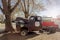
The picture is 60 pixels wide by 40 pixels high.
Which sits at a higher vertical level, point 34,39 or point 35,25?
point 35,25

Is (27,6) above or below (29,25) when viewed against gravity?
above

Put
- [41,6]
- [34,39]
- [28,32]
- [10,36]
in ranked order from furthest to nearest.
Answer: [41,6] < [28,32] < [10,36] < [34,39]

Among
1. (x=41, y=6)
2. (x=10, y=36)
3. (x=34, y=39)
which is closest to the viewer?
(x=34, y=39)

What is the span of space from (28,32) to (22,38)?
4.76 ft

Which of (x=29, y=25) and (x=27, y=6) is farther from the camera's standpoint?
(x=27, y=6)

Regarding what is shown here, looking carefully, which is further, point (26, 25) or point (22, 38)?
point (26, 25)

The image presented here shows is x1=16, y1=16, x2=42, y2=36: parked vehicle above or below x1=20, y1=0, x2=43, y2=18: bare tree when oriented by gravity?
below

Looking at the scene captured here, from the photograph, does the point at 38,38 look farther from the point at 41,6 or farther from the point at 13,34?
the point at 41,6

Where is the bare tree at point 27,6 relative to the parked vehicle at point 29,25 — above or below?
above

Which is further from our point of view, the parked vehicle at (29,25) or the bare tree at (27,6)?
the bare tree at (27,6)

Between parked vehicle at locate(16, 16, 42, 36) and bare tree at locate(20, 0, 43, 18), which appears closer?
parked vehicle at locate(16, 16, 42, 36)

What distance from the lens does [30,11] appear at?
26.8 meters

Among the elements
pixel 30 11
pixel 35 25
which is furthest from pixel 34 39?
pixel 30 11

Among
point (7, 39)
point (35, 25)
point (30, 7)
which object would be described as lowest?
point (7, 39)
